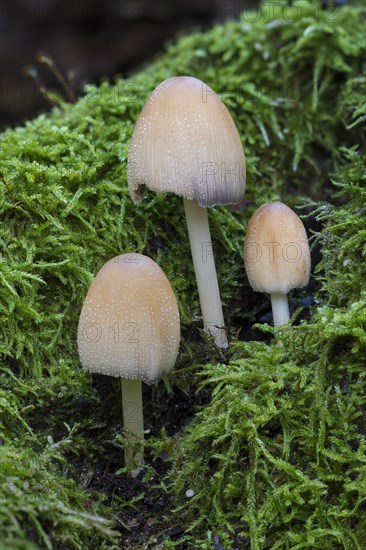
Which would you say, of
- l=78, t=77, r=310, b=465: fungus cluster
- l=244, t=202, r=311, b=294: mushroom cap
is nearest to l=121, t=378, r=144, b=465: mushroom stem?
l=78, t=77, r=310, b=465: fungus cluster

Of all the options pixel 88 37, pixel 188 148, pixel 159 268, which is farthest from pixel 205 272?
pixel 88 37

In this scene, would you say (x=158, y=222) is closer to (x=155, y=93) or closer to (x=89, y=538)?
(x=155, y=93)

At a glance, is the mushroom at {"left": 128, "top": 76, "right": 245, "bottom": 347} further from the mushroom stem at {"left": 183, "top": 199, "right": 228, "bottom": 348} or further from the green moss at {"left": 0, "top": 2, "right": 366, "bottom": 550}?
the green moss at {"left": 0, "top": 2, "right": 366, "bottom": 550}

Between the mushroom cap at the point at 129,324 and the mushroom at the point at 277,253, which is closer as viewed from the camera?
the mushroom cap at the point at 129,324

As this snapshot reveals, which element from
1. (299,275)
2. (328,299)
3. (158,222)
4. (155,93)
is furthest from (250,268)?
(155,93)

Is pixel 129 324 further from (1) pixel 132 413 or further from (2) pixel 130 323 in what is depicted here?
(1) pixel 132 413

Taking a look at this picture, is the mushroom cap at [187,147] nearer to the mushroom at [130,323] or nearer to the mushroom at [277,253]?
the mushroom at [277,253]

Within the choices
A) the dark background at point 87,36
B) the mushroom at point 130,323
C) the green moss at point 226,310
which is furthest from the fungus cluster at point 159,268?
the dark background at point 87,36
